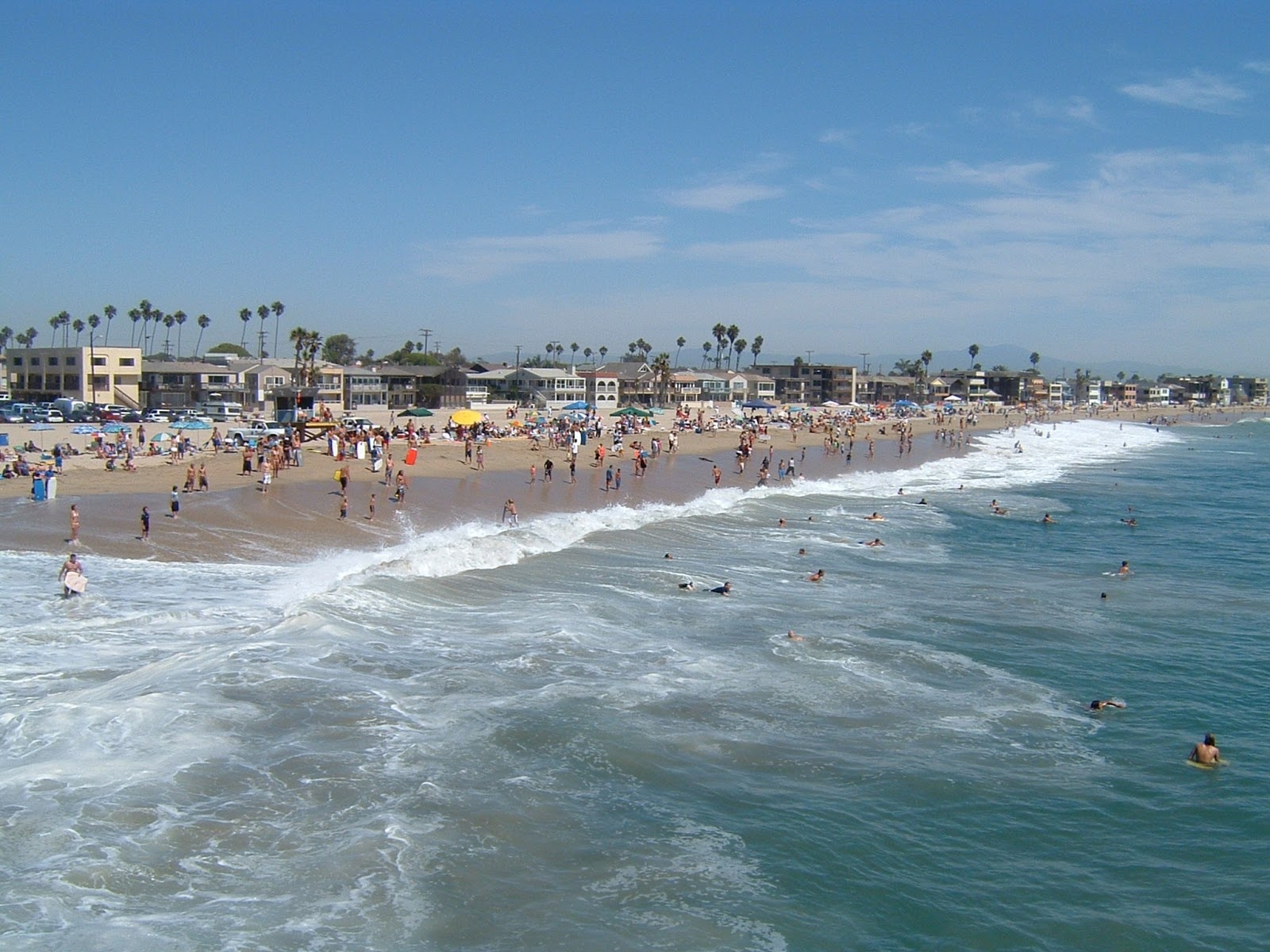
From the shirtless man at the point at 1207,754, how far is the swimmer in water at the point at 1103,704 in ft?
5.74

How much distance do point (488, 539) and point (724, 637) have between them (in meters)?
9.28

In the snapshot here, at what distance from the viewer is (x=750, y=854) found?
10.6 metres

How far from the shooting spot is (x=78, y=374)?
69.1m

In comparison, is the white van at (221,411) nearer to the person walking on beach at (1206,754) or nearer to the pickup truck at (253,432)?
the pickup truck at (253,432)

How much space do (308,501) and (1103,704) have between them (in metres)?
22.9

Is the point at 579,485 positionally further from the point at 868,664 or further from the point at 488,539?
the point at 868,664

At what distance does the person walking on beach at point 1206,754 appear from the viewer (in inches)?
522

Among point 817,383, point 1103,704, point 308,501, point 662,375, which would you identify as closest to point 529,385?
point 662,375

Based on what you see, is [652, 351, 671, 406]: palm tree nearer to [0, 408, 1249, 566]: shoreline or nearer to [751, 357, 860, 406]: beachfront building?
[751, 357, 860, 406]: beachfront building

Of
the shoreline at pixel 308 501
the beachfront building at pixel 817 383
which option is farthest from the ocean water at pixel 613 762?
the beachfront building at pixel 817 383

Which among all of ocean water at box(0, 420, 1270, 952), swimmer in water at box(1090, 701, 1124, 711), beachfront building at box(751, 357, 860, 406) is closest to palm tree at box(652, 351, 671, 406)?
beachfront building at box(751, 357, 860, 406)

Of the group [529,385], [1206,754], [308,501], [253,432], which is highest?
[529,385]

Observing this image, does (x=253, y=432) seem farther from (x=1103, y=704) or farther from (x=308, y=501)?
(x=1103, y=704)

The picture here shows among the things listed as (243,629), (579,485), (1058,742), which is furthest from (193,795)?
(579,485)
